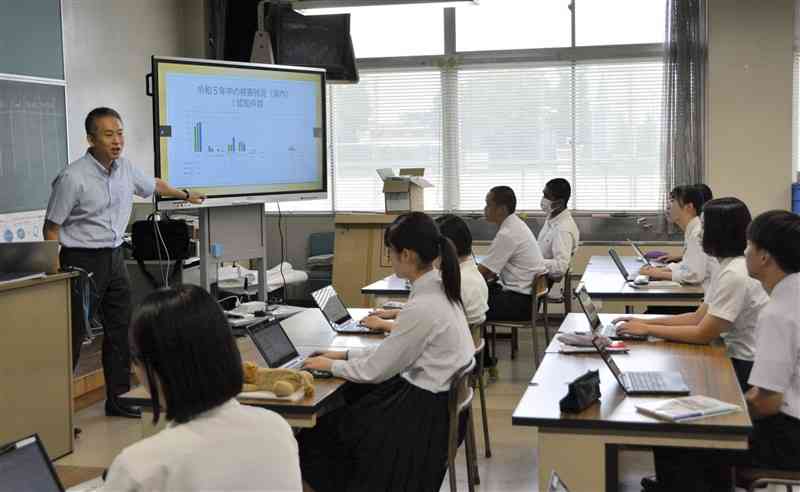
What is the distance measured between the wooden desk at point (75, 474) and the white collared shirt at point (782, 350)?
112 inches

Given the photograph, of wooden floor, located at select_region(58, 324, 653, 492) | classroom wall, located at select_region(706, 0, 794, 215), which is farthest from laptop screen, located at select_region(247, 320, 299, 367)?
classroom wall, located at select_region(706, 0, 794, 215)

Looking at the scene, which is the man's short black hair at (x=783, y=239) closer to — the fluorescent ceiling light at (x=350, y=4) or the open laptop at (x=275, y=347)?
the open laptop at (x=275, y=347)

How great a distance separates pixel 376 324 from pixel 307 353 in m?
0.55

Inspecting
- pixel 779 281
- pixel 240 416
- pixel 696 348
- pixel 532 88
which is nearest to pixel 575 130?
pixel 532 88

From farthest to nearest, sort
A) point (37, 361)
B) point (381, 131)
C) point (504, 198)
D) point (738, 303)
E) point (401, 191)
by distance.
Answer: point (381, 131) → point (401, 191) → point (504, 198) → point (37, 361) → point (738, 303)

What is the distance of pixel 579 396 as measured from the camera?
2.75 m

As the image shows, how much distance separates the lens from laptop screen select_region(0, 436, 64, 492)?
5.58 feet

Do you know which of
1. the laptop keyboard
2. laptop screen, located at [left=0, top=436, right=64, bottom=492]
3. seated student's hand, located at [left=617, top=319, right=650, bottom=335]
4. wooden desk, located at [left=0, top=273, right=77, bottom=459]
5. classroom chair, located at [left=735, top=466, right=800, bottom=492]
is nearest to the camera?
laptop screen, located at [left=0, top=436, right=64, bottom=492]

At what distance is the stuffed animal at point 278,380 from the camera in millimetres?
2936

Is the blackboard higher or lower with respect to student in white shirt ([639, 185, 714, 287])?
higher

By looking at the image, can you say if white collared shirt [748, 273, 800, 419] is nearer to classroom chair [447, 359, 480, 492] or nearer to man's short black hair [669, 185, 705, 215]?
classroom chair [447, 359, 480, 492]

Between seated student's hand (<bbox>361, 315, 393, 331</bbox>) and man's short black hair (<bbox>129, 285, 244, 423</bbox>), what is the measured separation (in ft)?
8.01

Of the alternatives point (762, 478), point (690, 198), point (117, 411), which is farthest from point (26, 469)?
point (690, 198)

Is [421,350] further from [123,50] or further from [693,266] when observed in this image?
[123,50]
